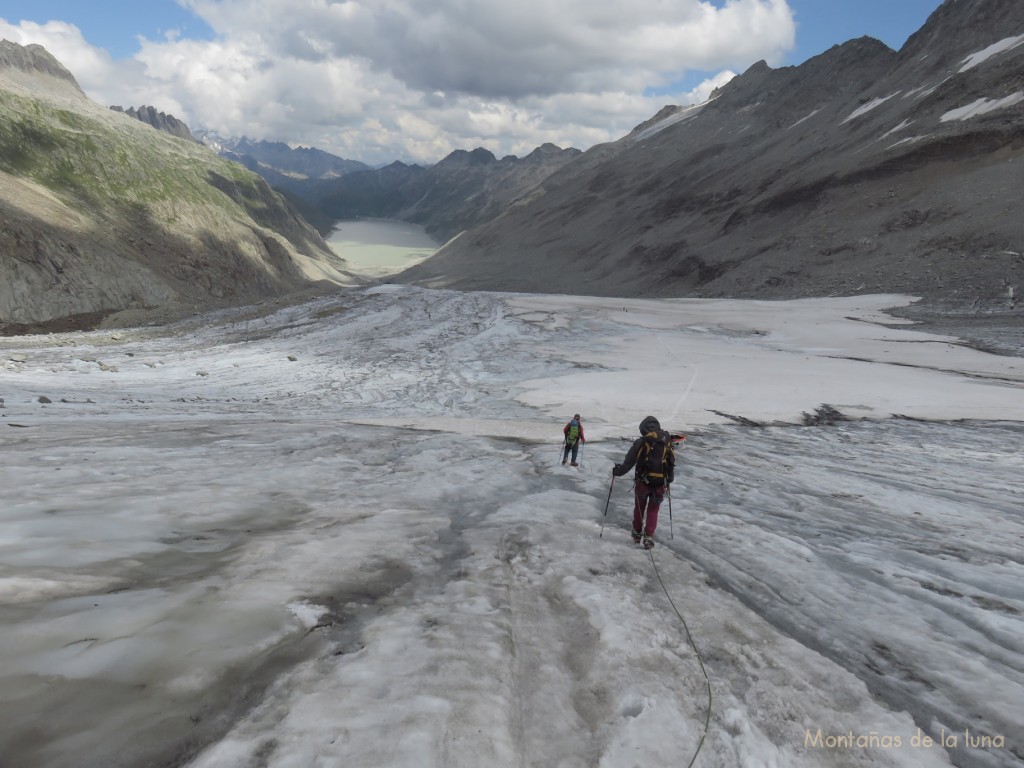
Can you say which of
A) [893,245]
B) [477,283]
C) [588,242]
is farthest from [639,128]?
[893,245]

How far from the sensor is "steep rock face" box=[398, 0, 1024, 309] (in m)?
47.9

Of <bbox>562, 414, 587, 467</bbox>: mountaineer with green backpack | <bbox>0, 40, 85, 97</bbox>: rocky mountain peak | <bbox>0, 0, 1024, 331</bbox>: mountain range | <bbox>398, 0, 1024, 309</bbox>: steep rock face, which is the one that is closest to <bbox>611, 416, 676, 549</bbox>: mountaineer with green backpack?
<bbox>562, 414, 587, 467</bbox>: mountaineer with green backpack

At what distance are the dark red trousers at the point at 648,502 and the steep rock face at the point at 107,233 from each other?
50.4 metres

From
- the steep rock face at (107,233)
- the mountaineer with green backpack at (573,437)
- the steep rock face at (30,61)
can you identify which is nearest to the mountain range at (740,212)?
the steep rock face at (107,233)

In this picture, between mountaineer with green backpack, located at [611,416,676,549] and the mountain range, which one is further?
the mountain range

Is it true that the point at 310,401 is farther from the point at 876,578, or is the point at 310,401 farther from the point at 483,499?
the point at 876,578

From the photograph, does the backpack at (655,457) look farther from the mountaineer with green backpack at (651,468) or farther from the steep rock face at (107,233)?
the steep rock face at (107,233)

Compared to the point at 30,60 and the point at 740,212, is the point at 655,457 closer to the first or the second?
the point at 740,212

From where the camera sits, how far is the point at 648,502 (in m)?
7.96

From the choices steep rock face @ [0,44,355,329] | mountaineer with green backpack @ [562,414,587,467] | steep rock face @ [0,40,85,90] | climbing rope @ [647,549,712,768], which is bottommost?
climbing rope @ [647,549,712,768]

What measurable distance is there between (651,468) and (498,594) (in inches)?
114

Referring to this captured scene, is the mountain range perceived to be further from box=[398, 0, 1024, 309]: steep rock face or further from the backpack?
the backpack

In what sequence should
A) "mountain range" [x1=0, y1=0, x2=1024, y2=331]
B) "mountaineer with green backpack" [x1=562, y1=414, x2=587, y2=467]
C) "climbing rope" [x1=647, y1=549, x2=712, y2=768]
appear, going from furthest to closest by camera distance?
"mountain range" [x1=0, y1=0, x2=1024, y2=331], "mountaineer with green backpack" [x1=562, y1=414, x2=587, y2=467], "climbing rope" [x1=647, y1=549, x2=712, y2=768]

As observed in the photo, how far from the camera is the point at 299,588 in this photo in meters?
5.65
